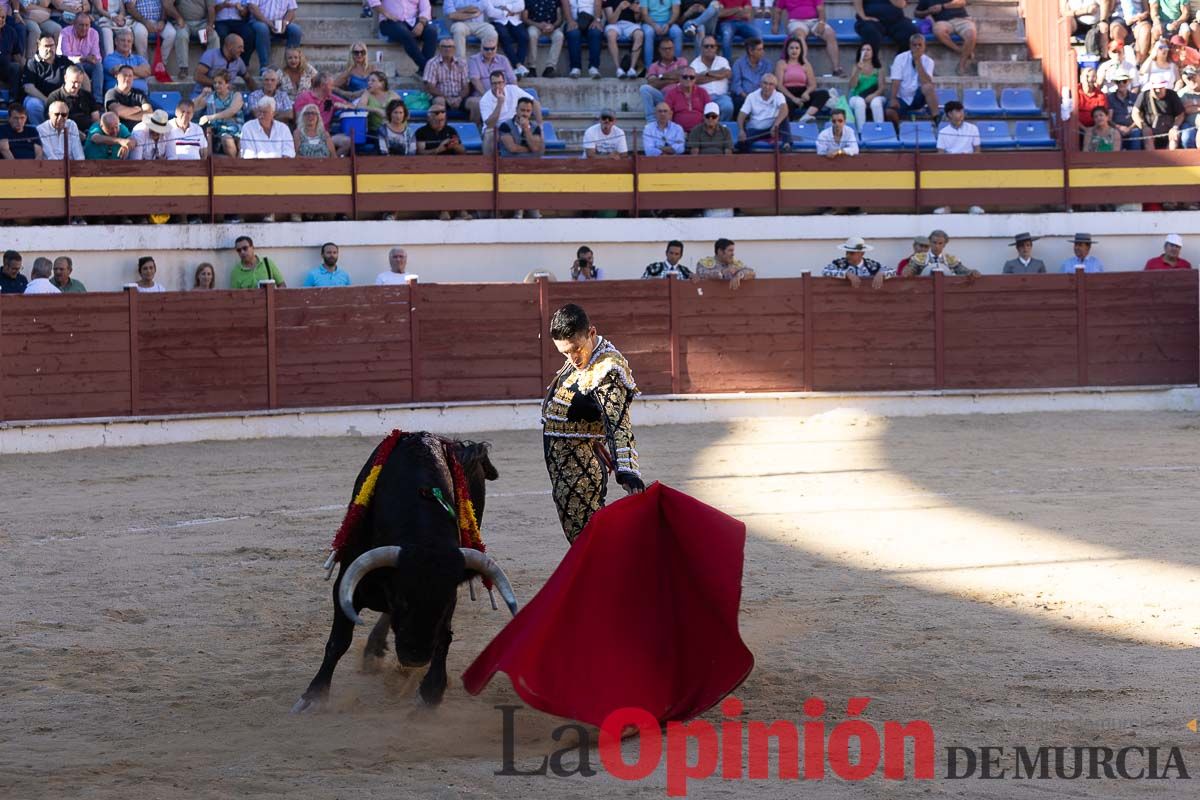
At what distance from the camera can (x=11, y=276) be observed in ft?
34.2

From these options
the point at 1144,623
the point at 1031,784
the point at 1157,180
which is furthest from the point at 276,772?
the point at 1157,180

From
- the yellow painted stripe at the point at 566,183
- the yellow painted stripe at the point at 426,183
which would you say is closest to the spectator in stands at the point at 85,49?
the yellow painted stripe at the point at 426,183

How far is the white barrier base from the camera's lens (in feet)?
33.8

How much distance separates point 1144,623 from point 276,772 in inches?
117

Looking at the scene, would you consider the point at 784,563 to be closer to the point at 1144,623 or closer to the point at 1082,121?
the point at 1144,623

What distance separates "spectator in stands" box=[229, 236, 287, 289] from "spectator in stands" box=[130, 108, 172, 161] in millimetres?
913

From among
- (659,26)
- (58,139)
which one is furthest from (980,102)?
(58,139)

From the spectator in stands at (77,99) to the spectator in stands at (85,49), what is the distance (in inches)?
5.1

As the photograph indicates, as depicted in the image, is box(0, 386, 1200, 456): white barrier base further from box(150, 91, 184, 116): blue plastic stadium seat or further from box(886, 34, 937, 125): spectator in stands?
box(886, 34, 937, 125): spectator in stands

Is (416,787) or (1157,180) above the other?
(1157,180)

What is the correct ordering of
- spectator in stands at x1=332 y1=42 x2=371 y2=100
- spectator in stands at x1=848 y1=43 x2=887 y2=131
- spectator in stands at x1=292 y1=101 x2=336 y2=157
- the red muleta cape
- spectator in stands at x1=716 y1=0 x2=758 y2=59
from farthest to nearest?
spectator in stands at x1=716 y1=0 x2=758 y2=59 < spectator in stands at x1=848 y1=43 x2=887 y2=131 < spectator in stands at x1=332 y1=42 x2=371 y2=100 < spectator in stands at x1=292 y1=101 x2=336 y2=157 < the red muleta cape

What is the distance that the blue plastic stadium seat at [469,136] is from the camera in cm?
1228

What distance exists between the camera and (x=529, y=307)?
1145 centimetres

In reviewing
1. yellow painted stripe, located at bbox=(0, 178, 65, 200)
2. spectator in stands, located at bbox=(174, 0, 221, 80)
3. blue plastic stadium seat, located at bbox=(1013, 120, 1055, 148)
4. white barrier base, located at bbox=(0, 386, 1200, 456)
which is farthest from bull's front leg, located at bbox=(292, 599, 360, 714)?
blue plastic stadium seat, located at bbox=(1013, 120, 1055, 148)
